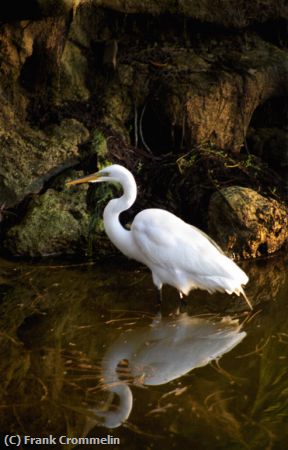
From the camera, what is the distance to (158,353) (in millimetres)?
4508

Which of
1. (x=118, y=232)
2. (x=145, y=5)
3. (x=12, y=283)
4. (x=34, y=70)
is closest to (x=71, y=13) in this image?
(x=34, y=70)

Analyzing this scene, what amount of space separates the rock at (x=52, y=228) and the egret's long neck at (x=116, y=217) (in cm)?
97

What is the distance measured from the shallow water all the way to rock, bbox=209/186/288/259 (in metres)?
0.61

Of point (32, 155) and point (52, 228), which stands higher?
point (32, 155)

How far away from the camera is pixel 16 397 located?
372 centimetres

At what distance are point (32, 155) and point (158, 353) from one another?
3.29m

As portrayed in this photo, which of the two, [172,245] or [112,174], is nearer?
[172,245]

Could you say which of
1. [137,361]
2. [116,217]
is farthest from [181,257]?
[137,361]

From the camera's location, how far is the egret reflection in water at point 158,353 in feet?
12.5

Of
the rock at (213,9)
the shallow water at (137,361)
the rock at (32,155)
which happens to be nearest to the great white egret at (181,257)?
the shallow water at (137,361)

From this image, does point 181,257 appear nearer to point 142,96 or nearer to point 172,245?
point 172,245

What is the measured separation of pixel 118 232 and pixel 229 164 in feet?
8.65

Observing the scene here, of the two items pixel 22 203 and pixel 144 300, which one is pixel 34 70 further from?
pixel 144 300

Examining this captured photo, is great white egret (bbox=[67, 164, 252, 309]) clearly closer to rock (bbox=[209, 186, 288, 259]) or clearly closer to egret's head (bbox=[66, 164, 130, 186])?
egret's head (bbox=[66, 164, 130, 186])
